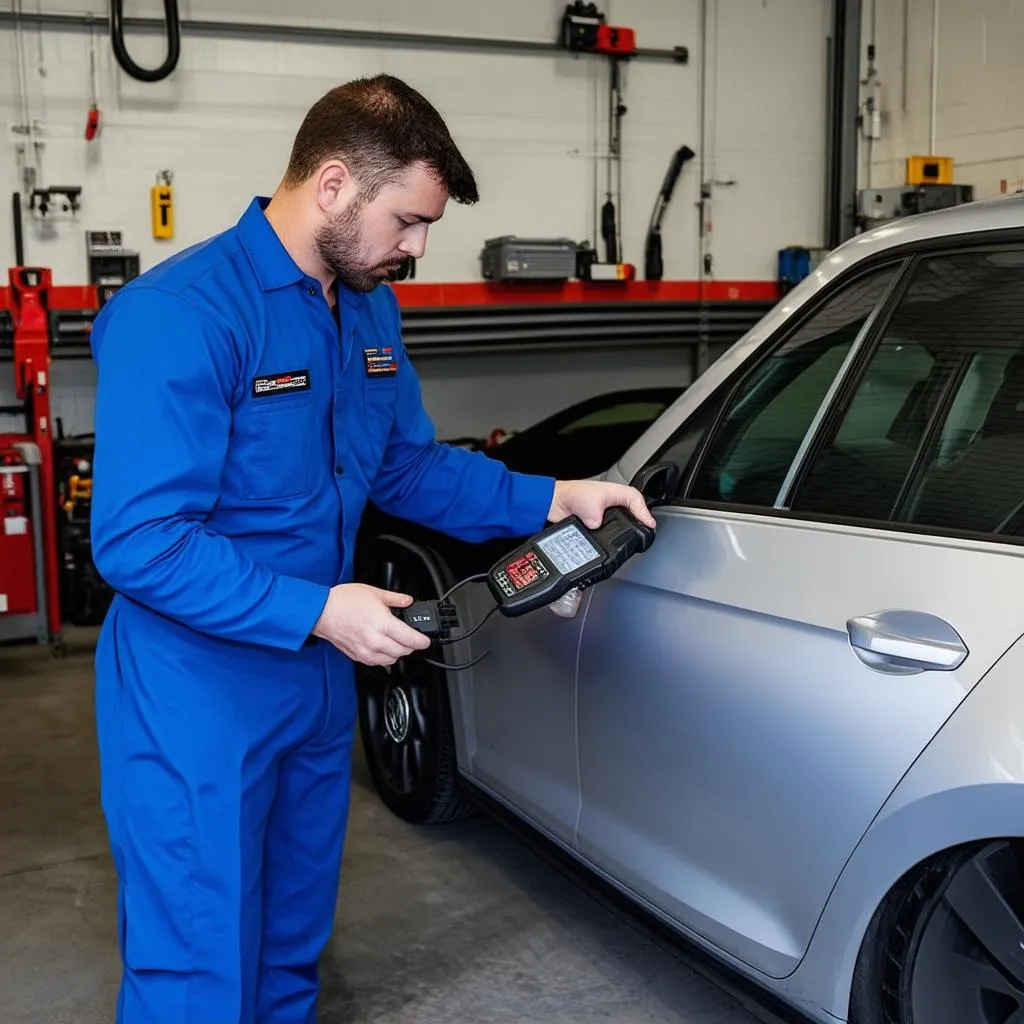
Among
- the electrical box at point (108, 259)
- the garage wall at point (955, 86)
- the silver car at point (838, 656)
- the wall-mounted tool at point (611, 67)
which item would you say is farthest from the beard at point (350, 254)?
the garage wall at point (955, 86)

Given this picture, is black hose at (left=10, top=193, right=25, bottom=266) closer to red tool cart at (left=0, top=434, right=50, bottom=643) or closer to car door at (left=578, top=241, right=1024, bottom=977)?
red tool cart at (left=0, top=434, right=50, bottom=643)

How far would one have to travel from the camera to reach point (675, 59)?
8359 mm

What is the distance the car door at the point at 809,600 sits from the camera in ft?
5.45

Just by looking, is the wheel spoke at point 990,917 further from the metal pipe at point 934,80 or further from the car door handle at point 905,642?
the metal pipe at point 934,80

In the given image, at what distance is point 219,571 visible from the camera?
1.73 m

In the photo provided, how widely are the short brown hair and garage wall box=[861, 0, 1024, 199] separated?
6.79 meters

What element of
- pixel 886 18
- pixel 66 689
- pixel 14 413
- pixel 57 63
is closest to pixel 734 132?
pixel 886 18

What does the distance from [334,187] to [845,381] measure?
84 centimetres

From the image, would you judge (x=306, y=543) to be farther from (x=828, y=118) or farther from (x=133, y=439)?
(x=828, y=118)

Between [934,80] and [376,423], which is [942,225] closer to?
[376,423]

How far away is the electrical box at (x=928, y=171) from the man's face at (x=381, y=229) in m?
6.87

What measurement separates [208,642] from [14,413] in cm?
565

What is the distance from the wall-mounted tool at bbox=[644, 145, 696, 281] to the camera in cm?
833

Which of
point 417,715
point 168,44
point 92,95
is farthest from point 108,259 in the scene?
point 417,715
